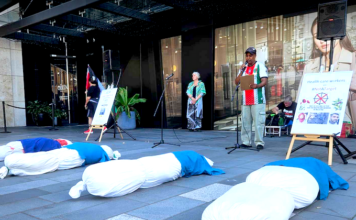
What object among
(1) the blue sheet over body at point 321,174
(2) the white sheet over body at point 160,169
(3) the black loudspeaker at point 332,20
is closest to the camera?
(1) the blue sheet over body at point 321,174

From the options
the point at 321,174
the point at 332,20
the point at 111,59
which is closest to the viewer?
the point at 321,174

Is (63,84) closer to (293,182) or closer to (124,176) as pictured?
(124,176)

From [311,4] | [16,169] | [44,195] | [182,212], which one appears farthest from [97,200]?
[311,4]

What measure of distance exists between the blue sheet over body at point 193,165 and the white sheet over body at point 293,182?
1.23m

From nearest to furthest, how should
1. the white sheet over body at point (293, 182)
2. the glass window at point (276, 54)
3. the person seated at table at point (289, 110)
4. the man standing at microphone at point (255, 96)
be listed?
the white sheet over body at point (293, 182), the man standing at microphone at point (255, 96), the glass window at point (276, 54), the person seated at table at point (289, 110)

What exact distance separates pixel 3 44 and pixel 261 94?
1232cm

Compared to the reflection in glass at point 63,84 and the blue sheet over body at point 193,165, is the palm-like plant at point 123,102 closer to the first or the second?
the reflection in glass at point 63,84

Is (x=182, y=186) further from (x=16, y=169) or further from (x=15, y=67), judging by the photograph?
(x=15, y=67)

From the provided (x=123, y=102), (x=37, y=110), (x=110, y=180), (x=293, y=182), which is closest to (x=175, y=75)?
(x=123, y=102)

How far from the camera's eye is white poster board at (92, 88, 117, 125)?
737 cm

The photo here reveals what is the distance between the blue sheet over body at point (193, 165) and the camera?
3.61 m

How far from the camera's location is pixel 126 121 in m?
11.2

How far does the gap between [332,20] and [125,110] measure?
766 cm

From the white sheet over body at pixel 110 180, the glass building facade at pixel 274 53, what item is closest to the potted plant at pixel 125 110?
the glass building facade at pixel 274 53
